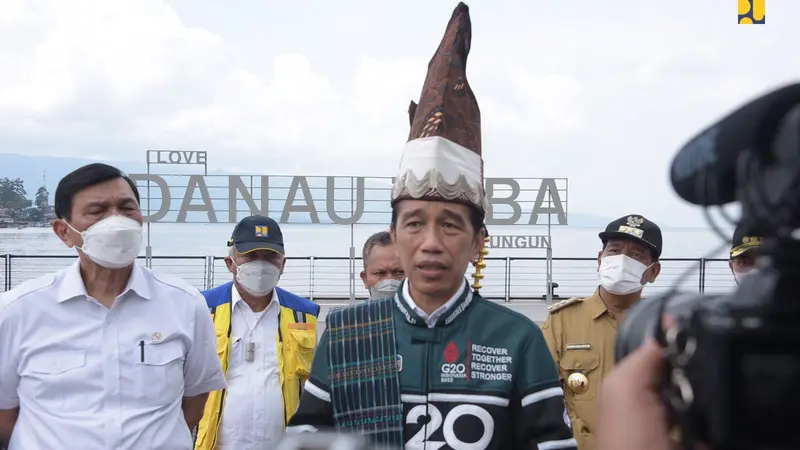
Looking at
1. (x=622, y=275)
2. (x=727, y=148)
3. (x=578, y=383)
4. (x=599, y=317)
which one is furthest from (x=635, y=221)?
(x=727, y=148)

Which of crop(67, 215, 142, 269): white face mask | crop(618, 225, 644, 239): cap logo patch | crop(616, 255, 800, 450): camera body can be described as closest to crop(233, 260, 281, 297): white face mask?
crop(67, 215, 142, 269): white face mask

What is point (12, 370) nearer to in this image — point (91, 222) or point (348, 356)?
point (91, 222)

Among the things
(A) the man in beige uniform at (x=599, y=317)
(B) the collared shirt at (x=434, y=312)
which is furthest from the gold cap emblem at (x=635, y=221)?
(B) the collared shirt at (x=434, y=312)

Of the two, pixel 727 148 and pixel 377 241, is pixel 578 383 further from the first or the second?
pixel 727 148

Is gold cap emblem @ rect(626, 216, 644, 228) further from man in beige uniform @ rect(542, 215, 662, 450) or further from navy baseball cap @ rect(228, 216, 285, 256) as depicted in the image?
navy baseball cap @ rect(228, 216, 285, 256)

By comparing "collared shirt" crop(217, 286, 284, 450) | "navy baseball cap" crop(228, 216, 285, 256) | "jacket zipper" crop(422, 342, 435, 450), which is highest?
"navy baseball cap" crop(228, 216, 285, 256)

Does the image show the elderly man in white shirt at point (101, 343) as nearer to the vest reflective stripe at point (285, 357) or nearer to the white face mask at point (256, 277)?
the vest reflective stripe at point (285, 357)

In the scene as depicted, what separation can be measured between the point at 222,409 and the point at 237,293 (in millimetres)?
683

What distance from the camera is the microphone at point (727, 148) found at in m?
0.81

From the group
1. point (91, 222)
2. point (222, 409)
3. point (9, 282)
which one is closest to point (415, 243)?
point (91, 222)

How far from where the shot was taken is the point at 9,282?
36.3ft

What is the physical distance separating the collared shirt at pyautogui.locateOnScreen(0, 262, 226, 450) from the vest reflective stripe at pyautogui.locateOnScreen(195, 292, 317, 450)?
662mm

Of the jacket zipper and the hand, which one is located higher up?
the hand

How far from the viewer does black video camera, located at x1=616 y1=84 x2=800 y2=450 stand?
2.32 ft
